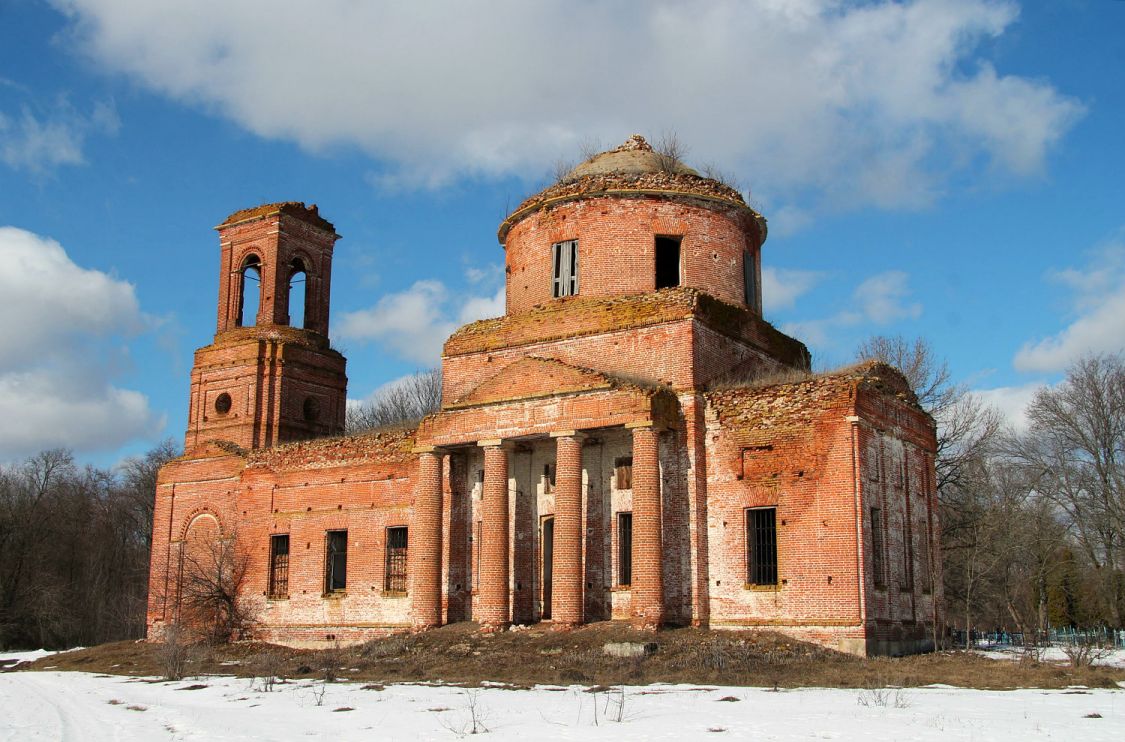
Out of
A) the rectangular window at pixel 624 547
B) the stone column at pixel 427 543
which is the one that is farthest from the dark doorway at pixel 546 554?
the stone column at pixel 427 543

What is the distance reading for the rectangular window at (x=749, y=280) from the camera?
2427cm

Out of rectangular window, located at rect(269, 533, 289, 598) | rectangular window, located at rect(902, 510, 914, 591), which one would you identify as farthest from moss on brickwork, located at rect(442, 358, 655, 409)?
rectangular window, located at rect(269, 533, 289, 598)

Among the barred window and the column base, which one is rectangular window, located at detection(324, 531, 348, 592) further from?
the barred window

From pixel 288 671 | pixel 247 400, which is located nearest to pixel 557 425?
pixel 288 671

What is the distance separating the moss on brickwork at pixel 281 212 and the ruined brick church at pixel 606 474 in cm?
386

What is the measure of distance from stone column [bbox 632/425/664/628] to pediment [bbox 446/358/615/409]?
4.59ft

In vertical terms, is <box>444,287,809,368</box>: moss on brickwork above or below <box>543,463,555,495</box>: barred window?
above

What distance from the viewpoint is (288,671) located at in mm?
18000

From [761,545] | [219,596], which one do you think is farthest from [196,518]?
[761,545]

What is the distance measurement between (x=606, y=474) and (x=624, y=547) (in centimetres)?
148

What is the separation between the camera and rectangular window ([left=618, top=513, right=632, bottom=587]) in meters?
20.2

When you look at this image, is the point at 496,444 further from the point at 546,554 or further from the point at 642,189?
the point at 642,189

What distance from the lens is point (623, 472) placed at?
811 inches

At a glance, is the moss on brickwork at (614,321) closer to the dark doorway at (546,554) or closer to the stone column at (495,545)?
the stone column at (495,545)
